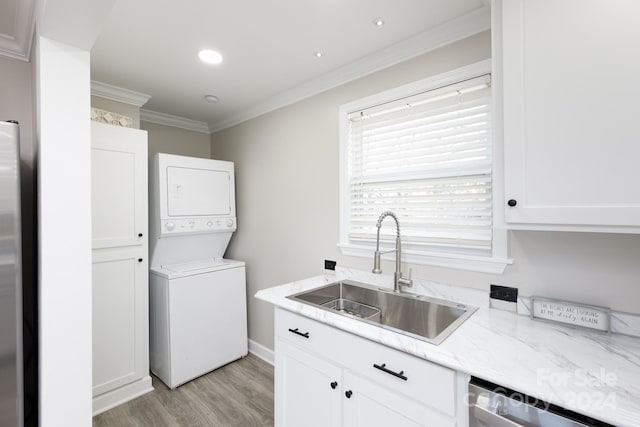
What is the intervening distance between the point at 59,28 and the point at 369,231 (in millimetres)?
1836

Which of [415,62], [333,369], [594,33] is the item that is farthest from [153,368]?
[594,33]

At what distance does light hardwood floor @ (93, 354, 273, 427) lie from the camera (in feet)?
6.56

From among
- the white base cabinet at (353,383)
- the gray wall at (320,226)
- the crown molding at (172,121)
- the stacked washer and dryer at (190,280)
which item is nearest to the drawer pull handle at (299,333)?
the white base cabinet at (353,383)

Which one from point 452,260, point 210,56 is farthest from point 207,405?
point 210,56

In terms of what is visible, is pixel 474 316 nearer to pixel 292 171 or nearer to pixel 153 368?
pixel 292 171

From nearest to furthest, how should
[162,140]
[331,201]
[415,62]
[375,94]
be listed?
[415,62]
[375,94]
[331,201]
[162,140]

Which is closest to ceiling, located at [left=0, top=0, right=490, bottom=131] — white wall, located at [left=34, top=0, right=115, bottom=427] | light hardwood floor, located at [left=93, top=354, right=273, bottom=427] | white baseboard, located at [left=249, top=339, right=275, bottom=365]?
white wall, located at [left=34, top=0, right=115, bottom=427]

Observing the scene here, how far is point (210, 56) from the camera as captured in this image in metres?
1.95

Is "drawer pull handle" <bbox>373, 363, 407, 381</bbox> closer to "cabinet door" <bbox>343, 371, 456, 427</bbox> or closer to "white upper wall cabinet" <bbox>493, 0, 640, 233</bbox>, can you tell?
"cabinet door" <bbox>343, 371, 456, 427</bbox>

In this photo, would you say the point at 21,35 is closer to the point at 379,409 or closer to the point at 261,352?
the point at 379,409

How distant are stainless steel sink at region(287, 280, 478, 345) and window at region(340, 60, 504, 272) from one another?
9.6 inches

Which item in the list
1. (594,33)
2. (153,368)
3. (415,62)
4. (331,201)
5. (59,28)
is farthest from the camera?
(153,368)

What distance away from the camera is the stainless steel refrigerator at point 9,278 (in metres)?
1.13

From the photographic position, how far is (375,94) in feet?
6.59
